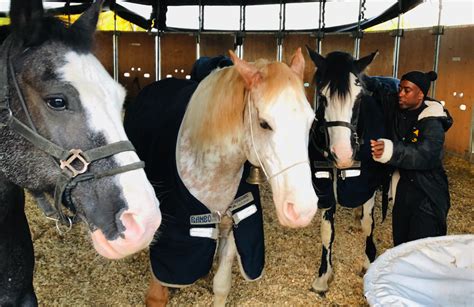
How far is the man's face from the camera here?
236 centimetres

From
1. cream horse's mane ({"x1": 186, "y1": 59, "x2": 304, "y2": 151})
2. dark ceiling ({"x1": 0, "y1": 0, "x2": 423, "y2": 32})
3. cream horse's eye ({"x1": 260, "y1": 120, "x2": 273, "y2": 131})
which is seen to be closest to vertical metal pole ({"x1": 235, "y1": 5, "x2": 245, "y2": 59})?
dark ceiling ({"x1": 0, "y1": 0, "x2": 423, "y2": 32})

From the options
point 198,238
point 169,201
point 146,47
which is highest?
point 146,47

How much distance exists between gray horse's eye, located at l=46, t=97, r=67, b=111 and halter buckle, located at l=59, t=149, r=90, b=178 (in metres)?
0.11

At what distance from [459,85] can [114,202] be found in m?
6.19

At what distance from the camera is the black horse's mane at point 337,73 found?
8.05ft

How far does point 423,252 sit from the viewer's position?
1.38m

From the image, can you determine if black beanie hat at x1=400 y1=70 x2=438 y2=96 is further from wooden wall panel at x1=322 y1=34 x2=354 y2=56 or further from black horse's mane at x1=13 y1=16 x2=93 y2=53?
wooden wall panel at x1=322 y1=34 x2=354 y2=56

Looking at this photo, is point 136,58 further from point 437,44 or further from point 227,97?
point 227,97

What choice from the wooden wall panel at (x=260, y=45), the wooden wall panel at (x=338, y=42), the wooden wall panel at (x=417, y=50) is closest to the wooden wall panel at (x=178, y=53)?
the wooden wall panel at (x=260, y=45)

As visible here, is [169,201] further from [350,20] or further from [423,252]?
[350,20]

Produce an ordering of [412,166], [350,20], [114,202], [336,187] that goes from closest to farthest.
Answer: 1. [114,202]
2. [412,166]
3. [336,187]
4. [350,20]

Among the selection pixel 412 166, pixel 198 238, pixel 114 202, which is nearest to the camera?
pixel 114 202

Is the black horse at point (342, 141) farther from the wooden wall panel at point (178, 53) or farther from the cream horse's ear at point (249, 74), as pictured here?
the wooden wall panel at point (178, 53)

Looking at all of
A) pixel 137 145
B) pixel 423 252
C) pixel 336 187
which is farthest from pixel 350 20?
pixel 423 252
